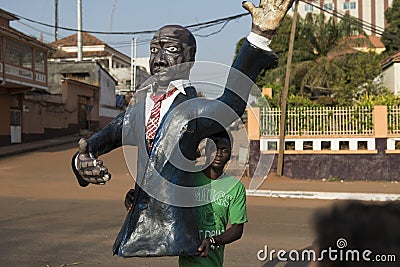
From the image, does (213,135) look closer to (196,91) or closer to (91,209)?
(196,91)

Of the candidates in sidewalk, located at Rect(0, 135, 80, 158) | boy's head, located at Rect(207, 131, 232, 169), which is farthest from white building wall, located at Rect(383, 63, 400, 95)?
boy's head, located at Rect(207, 131, 232, 169)

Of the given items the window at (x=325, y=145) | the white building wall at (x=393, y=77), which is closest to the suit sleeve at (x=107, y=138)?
the window at (x=325, y=145)

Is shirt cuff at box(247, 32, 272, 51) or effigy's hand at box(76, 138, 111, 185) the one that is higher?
shirt cuff at box(247, 32, 272, 51)

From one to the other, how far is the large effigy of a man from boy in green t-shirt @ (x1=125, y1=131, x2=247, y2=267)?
129 mm

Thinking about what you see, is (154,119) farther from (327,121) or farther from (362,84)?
(362,84)

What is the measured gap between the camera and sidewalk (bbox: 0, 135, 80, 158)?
20.7m

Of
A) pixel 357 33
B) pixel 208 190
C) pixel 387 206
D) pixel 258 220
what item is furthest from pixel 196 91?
Answer: pixel 357 33

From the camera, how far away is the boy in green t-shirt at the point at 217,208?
2.09m

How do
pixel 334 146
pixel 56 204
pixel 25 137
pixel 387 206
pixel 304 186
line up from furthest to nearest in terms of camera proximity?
pixel 25 137, pixel 334 146, pixel 304 186, pixel 56 204, pixel 387 206

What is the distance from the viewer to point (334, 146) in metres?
13.4

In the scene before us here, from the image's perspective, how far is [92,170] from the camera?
188 centimetres

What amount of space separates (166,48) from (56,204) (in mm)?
8514

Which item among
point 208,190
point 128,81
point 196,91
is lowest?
point 208,190

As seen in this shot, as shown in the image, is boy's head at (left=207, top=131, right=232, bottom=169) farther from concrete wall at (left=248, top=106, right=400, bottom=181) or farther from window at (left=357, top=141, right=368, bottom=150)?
window at (left=357, top=141, right=368, bottom=150)
